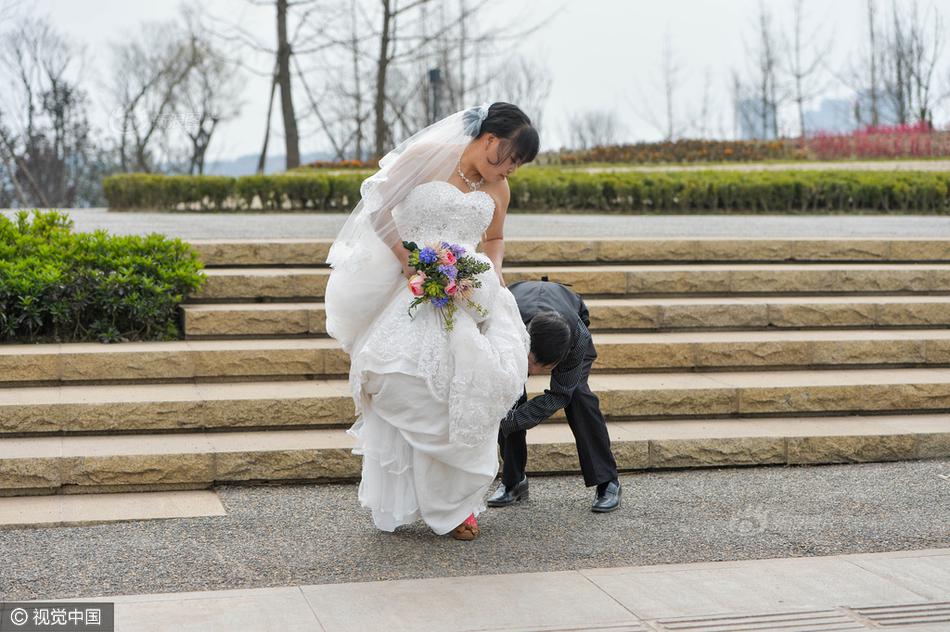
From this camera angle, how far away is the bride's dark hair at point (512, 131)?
206 inches

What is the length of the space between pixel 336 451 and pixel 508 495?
1055mm

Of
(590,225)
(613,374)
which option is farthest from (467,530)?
(590,225)

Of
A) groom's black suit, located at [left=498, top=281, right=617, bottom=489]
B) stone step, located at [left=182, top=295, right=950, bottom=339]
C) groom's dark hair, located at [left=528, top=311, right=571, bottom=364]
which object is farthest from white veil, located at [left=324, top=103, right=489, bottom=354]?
stone step, located at [left=182, top=295, right=950, bottom=339]

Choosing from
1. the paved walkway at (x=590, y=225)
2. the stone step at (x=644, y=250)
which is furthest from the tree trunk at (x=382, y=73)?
the stone step at (x=644, y=250)

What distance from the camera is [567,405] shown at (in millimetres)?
5648

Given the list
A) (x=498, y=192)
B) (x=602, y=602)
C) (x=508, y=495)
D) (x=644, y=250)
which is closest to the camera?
(x=602, y=602)

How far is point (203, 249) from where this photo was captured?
27.9 feet

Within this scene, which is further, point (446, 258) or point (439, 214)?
point (439, 214)

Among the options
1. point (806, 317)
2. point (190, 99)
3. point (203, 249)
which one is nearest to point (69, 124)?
point (190, 99)

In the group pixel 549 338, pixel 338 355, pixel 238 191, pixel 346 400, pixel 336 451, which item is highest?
pixel 238 191

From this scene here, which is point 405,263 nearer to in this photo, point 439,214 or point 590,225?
point 439,214

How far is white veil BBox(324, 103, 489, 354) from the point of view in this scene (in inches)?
207

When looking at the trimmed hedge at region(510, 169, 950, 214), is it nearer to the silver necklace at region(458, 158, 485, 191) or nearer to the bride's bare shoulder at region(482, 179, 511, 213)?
the bride's bare shoulder at region(482, 179, 511, 213)

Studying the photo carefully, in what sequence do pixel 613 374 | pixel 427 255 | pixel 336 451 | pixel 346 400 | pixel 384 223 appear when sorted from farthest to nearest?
1. pixel 613 374
2. pixel 346 400
3. pixel 336 451
4. pixel 384 223
5. pixel 427 255
